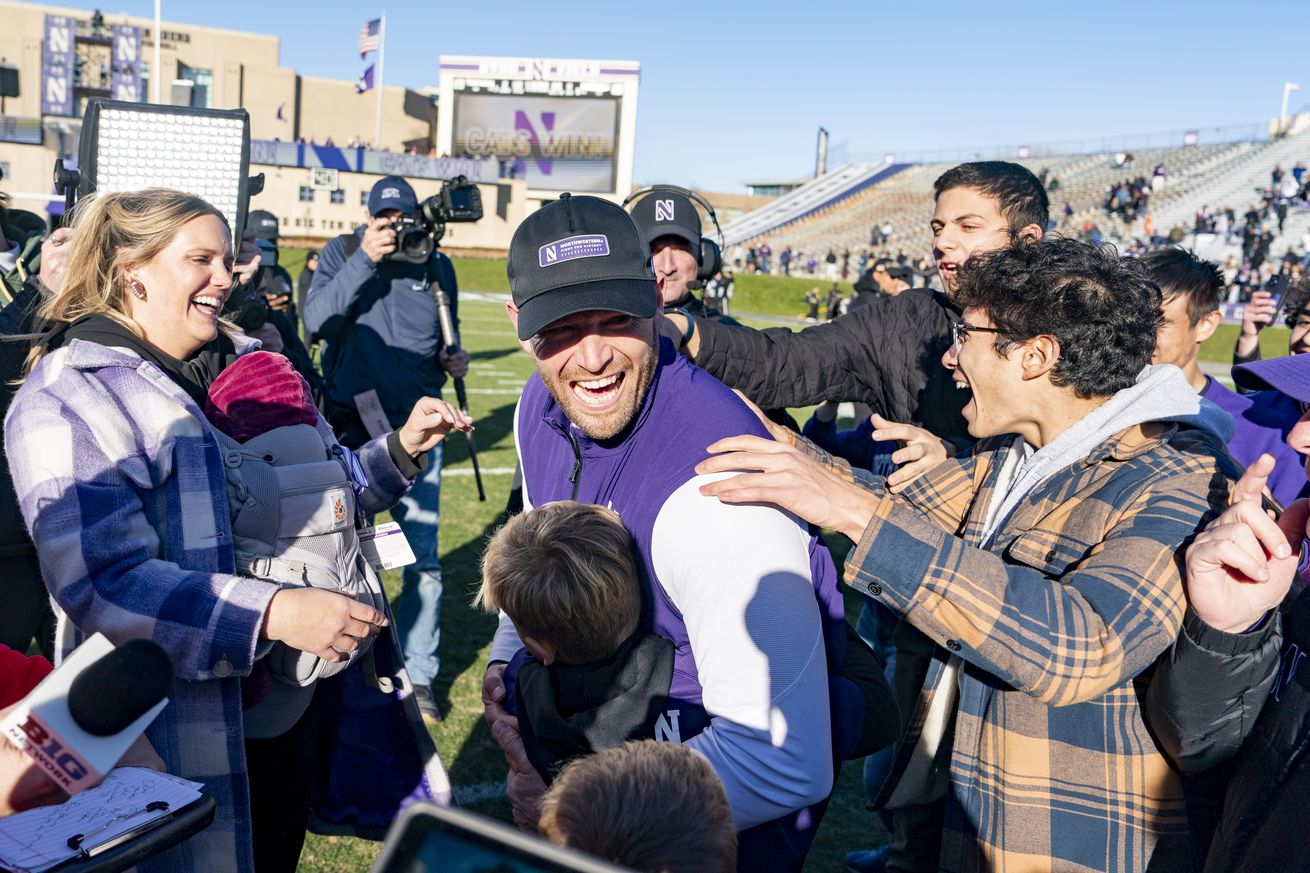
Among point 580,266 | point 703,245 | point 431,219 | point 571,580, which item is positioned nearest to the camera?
point 571,580

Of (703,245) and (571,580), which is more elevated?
(703,245)

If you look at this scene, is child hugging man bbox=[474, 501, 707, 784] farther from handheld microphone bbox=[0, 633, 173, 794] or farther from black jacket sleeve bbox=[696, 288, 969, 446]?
black jacket sleeve bbox=[696, 288, 969, 446]

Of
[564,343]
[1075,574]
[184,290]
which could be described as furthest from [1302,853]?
[184,290]

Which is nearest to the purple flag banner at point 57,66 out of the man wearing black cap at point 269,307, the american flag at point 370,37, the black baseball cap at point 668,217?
the american flag at point 370,37

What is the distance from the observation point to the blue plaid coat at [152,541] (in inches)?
71.7

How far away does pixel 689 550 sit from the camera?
1.58 m

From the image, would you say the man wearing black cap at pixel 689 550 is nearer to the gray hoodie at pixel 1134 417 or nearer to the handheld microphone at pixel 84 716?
the gray hoodie at pixel 1134 417

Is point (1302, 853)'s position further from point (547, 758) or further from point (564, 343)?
point (564, 343)

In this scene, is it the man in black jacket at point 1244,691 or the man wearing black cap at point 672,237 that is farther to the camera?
the man wearing black cap at point 672,237

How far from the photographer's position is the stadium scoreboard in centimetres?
5509

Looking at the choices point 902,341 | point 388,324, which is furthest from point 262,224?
point 902,341

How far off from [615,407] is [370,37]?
48426 millimetres

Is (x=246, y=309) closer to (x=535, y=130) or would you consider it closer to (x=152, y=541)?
(x=152, y=541)

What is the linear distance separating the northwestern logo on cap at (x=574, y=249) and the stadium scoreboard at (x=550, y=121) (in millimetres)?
54195
